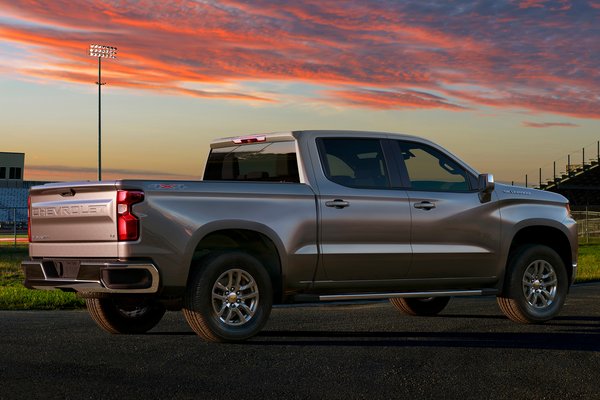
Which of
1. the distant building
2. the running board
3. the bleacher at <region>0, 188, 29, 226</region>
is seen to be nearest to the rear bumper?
the running board

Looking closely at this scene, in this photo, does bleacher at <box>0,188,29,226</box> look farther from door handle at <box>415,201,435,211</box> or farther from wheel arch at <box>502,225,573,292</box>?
door handle at <box>415,201,435,211</box>

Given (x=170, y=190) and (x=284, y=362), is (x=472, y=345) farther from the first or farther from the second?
(x=170, y=190)

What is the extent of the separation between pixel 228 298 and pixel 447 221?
9.35ft

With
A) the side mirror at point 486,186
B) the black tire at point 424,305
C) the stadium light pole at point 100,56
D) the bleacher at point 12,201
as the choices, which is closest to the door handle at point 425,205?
the side mirror at point 486,186

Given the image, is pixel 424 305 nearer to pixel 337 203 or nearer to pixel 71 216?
pixel 337 203

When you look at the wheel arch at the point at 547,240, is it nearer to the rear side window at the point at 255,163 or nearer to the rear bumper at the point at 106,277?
the rear side window at the point at 255,163

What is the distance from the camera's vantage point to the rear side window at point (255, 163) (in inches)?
412

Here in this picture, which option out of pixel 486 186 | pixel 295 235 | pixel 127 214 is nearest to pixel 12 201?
pixel 486 186

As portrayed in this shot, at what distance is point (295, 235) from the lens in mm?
9820

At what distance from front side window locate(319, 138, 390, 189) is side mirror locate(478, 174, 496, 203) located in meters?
1.18

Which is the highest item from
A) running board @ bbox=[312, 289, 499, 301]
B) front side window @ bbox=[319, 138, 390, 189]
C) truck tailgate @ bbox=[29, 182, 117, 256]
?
front side window @ bbox=[319, 138, 390, 189]

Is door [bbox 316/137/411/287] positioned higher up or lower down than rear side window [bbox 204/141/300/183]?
lower down

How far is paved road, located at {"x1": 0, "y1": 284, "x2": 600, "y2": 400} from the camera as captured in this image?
286 inches

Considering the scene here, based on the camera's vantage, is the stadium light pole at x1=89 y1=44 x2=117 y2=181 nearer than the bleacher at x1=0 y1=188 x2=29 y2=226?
Yes
